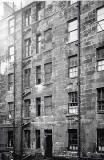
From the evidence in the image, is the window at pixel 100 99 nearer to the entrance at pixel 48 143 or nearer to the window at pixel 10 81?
the entrance at pixel 48 143

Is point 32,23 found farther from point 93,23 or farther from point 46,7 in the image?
point 93,23

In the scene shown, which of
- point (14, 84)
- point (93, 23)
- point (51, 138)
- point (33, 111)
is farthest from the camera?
point (14, 84)

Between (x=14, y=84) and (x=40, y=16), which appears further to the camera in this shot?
(x=14, y=84)

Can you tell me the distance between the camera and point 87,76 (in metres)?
22.8

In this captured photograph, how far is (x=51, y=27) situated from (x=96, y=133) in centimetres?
1206

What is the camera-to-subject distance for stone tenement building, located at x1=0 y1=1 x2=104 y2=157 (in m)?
22.3

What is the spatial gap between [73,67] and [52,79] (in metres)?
2.91

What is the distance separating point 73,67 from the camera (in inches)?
964

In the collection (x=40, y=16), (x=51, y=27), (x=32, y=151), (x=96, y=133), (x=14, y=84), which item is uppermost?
(x=40, y=16)

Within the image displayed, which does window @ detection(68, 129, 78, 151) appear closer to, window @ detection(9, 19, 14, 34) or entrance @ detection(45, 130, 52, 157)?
entrance @ detection(45, 130, 52, 157)

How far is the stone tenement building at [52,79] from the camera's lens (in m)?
22.3

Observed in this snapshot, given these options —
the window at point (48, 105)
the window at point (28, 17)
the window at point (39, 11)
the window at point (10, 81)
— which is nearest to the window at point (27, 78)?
the window at point (10, 81)

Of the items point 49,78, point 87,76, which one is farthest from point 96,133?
point 49,78

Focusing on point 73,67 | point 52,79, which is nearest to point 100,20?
point 73,67
